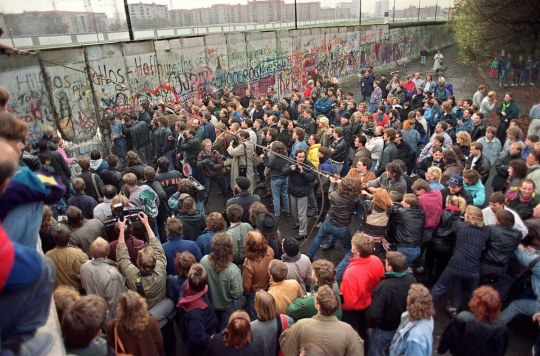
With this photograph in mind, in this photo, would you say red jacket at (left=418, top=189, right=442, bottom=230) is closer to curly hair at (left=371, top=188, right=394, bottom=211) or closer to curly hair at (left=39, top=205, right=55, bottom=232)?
curly hair at (left=371, top=188, right=394, bottom=211)

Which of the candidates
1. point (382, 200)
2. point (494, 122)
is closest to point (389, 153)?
point (382, 200)

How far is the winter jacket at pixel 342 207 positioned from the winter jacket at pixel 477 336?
2.26 metres

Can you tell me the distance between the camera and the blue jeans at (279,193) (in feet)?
25.2

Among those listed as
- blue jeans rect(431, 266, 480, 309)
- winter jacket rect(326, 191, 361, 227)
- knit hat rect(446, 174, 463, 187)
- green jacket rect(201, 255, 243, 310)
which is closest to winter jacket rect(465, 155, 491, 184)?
knit hat rect(446, 174, 463, 187)

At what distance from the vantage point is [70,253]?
4.14m

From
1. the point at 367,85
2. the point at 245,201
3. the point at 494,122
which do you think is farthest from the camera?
the point at 367,85

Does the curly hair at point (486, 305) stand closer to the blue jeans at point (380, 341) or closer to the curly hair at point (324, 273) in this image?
the blue jeans at point (380, 341)

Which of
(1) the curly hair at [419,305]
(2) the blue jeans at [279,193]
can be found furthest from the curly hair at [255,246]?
(2) the blue jeans at [279,193]

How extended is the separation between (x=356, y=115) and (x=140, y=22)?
33.4ft

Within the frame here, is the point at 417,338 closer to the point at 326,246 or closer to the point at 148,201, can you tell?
the point at 326,246

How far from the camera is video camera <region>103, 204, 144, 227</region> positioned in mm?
4495

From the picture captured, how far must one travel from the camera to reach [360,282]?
164 inches

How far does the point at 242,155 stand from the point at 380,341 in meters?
5.02

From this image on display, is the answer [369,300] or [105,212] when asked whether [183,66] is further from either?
[369,300]
